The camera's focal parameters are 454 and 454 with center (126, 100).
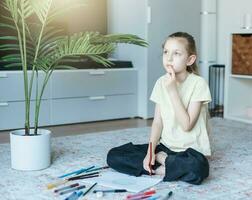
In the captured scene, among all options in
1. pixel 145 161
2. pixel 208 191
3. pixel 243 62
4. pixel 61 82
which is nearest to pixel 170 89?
pixel 145 161

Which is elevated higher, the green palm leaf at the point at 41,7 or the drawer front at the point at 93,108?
the green palm leaf at the point at 41,7

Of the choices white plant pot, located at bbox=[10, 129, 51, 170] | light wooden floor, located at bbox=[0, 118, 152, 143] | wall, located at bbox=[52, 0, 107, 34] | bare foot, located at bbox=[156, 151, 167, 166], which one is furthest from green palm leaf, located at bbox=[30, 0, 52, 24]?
wall, located at bbox=[52, 0, 107, 34]

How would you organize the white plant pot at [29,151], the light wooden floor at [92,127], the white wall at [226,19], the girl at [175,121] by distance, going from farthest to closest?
the white wall at [226,19], the light wooden floor at [92,127], the white plant pot at [29,151], the girl at [175,121]

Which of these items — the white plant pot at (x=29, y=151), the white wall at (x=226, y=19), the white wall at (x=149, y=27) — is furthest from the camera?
the white wall at (x=226, y=19)

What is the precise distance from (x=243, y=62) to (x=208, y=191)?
189cm

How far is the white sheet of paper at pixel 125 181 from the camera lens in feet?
5.56

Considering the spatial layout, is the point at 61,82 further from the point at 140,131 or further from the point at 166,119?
the point at 166,119

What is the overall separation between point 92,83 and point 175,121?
151 centimetres

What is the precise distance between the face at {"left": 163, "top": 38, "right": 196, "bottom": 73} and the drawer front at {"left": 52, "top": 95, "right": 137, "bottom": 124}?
1454mm

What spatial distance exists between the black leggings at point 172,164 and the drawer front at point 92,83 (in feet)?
4.26

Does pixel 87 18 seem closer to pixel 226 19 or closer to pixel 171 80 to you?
pixel 226 19

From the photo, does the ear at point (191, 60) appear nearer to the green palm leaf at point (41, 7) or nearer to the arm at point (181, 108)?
the arm at point (181, 108)

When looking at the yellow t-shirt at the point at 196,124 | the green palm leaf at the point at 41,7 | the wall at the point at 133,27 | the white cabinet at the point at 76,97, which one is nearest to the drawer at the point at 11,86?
the white cabinet at the point at 76,97

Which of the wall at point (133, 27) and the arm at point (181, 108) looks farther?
the wall at point (133, 27)
